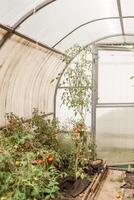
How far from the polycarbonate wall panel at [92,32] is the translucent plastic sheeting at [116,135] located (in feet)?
5.37

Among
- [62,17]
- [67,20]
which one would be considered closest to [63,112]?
[67,20]

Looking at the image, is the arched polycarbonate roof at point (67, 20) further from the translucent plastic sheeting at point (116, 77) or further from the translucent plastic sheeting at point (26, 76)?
the translucent plastic sheeting at point (116, 77)

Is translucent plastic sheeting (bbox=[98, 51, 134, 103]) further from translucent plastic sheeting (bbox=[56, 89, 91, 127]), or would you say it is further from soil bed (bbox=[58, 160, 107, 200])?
soil bed (bbox=[58, 160, 107, 200])

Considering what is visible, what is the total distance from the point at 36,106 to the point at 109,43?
224cm

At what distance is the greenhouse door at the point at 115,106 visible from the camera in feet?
27.3

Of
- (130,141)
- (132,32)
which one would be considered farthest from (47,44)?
(130,141)

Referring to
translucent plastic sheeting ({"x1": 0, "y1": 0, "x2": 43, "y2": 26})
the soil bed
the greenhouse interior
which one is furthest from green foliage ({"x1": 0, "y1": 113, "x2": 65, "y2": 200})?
translucent plastic sheeting ({"x1": 0, "y1": 0, "x2": 43, "y2": 26})

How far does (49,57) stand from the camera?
7133 millimetres

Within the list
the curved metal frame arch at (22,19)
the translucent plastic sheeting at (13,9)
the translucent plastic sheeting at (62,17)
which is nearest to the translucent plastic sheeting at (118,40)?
the translucent plastic sheeting at (62,17)

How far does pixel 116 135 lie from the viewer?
8516 mm

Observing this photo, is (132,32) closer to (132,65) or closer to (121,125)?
(132,65)

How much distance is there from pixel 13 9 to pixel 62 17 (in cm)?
148

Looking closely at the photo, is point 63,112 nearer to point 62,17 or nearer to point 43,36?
point 43,36

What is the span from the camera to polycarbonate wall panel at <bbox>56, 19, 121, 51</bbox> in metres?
7.21
